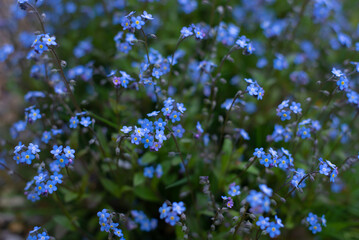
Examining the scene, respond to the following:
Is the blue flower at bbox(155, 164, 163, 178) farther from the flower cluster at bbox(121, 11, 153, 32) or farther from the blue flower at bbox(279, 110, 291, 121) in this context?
the flower cluster at bbox(121, 11, 153, 32)

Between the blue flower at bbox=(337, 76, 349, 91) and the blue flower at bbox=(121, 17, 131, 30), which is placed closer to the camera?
the blue flower at bbox=(121, 17, 131, 30)

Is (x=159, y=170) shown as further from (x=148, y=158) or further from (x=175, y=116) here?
(x=175, y=116)

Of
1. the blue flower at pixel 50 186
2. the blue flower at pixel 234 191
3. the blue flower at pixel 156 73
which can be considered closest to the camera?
the blue flower at pixel 50 186

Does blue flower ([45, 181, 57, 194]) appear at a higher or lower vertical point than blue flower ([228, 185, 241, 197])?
higher

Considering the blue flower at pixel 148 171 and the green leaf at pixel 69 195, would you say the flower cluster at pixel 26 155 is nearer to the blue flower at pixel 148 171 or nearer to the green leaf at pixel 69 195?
the green leaf at pixel 69 195

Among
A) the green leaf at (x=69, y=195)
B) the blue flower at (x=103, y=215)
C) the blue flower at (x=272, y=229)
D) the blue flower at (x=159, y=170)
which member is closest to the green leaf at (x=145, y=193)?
the blue flower at (x=159, y=170)

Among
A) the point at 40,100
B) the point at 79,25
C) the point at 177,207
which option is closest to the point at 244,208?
the point at 177,207

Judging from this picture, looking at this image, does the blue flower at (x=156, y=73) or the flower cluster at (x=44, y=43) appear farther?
the blue flower at (x=156, y=73)

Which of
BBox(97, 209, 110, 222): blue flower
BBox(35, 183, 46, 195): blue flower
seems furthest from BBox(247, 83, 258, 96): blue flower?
BBox(35, 183, 46, 195): blue flower

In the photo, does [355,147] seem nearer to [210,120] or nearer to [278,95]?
[278,95]
